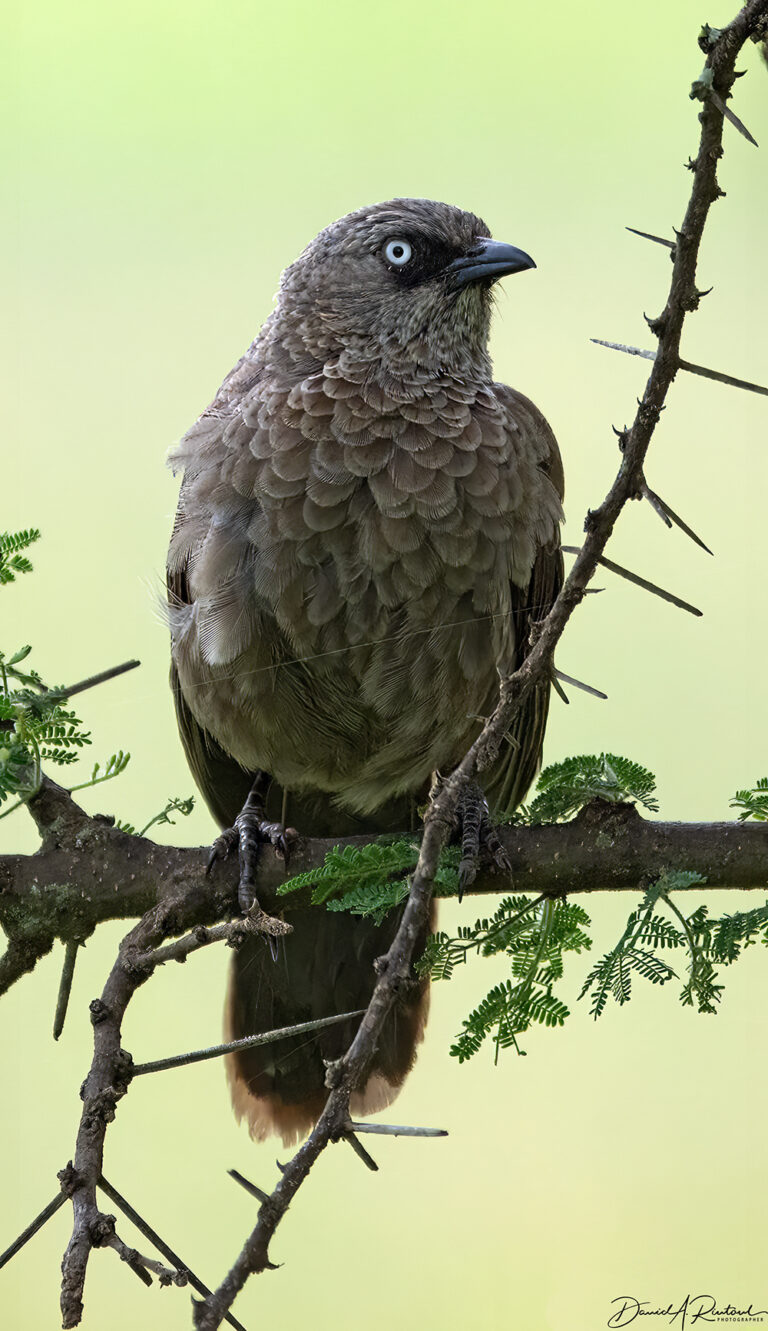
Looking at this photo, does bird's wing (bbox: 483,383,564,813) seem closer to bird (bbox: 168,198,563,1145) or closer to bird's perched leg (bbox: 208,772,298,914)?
bird (bbox: 168,198,563,1145)

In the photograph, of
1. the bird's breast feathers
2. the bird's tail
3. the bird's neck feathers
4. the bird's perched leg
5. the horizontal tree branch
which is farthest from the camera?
the bird's tail

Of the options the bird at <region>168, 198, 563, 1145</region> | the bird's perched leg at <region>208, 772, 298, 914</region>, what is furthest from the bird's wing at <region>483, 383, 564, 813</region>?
the bird's perched leg at <region>208, 772, 298, 914</region>

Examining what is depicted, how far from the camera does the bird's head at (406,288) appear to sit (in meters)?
3.36

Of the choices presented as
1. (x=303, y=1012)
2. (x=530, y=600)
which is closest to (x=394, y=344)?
(x=530, y=600)

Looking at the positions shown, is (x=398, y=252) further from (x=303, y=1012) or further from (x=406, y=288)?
(x=303, y=1012)

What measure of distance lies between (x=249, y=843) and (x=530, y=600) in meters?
1.05

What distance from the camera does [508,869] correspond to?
2488mm

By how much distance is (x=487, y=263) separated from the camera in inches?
134

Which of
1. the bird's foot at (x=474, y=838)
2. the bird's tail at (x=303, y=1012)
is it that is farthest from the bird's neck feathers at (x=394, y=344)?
the bird's tail at (x=303, y=1012)

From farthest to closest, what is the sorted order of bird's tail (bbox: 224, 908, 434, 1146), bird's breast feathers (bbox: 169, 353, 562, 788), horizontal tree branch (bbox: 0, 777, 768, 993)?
bird's tail (bbox: 224, 908, 434, 1146) < bird's breast feathers (bbox: 169, 353, 562, 788) < horizontal tree branch (bbox: 0, 777, 768, 993)

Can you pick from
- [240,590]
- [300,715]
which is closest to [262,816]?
[300,715]

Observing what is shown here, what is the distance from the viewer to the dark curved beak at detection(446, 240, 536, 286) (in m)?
3.35

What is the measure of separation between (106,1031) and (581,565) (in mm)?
1158

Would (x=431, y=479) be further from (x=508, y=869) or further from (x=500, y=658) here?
(x=508, y=869)
